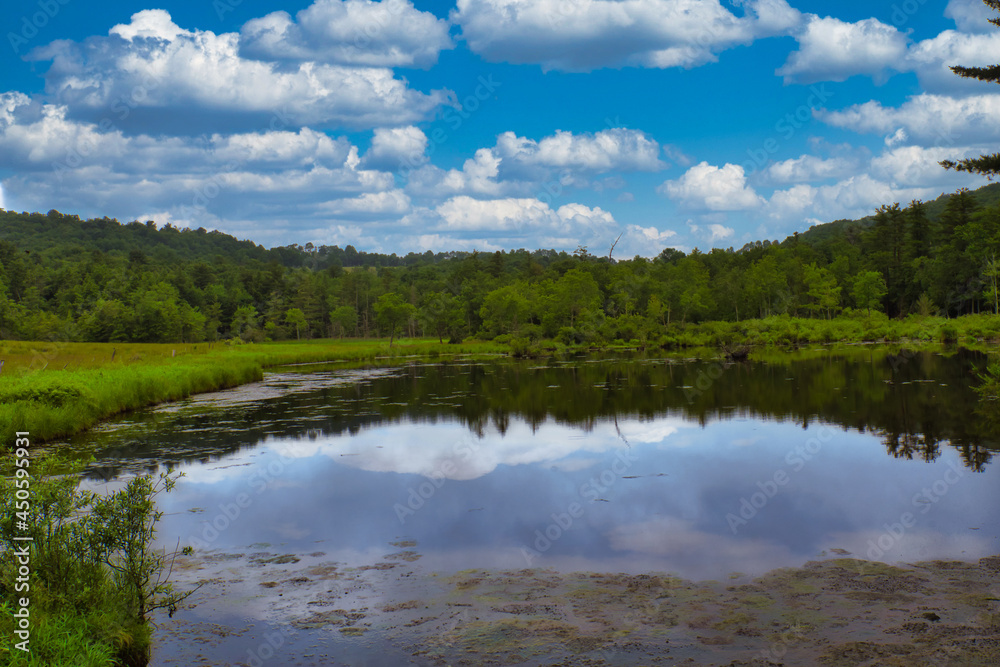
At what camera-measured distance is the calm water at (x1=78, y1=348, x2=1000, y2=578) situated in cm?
1124

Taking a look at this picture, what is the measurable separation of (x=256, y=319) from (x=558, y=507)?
12405cm

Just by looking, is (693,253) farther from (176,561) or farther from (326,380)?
(176,561)

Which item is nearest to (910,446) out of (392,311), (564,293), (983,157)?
(983,157)

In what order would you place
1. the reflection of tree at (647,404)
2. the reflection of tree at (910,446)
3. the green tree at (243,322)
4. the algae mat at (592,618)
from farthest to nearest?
the green tree at (243,322)
the reflection of tree at (647,404)
the reflection of tree at (910,446)
the algae mat at (592,618)

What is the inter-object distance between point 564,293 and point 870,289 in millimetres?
39831

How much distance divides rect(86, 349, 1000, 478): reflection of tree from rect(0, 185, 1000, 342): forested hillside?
128 ft

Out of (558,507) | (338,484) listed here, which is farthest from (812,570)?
(338,484)

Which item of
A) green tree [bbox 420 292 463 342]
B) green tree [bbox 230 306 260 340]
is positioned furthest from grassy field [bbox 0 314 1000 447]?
green tree [bbox 230 306 260 340]

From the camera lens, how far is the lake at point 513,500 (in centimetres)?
879

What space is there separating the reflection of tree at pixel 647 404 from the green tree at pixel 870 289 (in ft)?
144

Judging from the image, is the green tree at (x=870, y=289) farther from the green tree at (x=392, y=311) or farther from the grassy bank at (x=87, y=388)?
the grassy bank at (x=87, y=388)

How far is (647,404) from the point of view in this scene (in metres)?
29.5

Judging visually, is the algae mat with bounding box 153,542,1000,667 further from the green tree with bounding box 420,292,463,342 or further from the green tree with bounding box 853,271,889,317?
the green tree with bounding box 420,292,463,342

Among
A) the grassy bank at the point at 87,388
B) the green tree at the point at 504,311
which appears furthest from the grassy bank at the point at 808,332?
the grassy bank at the point at 87,388
